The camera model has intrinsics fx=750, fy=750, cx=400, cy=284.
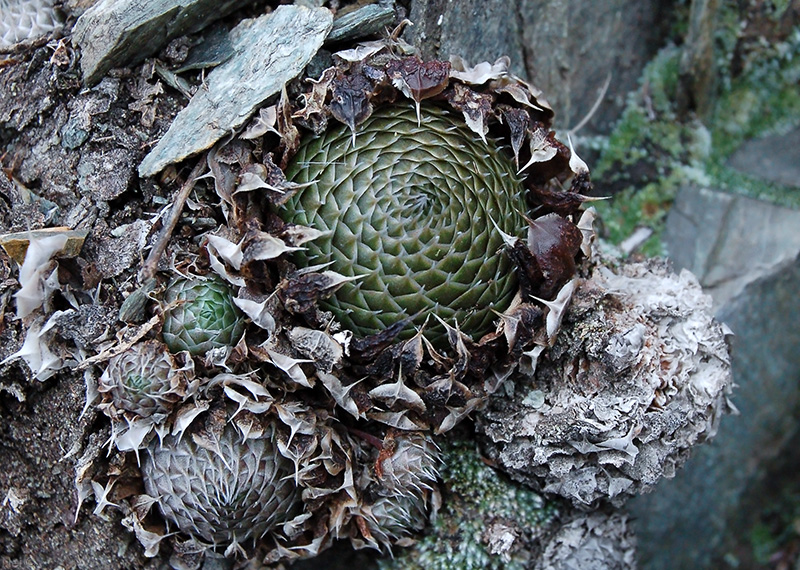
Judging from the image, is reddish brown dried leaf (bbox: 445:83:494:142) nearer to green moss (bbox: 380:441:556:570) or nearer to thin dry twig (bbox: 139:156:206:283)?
thin dry twig (bbox: 139:156:206:283)

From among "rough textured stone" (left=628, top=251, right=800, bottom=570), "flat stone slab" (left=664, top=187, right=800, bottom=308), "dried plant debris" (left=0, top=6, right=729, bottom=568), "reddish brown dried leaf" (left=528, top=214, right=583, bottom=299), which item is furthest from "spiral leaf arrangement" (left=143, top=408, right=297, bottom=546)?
"flat stone slab" (left=664, top=187, right=800, bottom=308)

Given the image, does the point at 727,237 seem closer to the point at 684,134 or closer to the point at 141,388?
the point at 684,134

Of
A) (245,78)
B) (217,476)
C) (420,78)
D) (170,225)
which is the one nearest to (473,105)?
(420,78)

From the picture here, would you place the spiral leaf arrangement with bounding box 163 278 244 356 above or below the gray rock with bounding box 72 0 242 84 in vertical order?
below

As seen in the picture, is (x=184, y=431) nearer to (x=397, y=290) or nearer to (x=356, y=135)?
(x=397, y=290)

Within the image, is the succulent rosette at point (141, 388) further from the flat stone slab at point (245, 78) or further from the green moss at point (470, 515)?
the green moss at point (470, 515)

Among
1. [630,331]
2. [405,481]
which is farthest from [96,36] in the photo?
[630,331]
